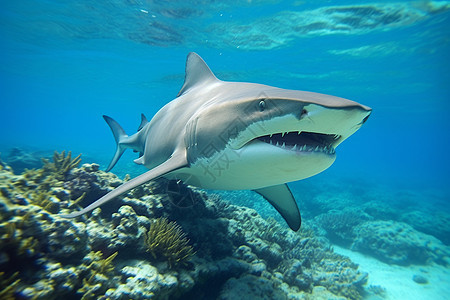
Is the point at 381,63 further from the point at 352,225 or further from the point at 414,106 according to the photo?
the point at 414,106

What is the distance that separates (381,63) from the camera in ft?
69.7

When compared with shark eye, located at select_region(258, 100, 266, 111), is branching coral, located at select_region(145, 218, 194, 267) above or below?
below

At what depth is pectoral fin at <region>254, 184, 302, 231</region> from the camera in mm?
4012

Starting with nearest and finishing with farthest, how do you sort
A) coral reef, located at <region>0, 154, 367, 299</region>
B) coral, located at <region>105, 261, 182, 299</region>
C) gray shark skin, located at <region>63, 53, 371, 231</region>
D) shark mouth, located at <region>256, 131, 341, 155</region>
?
gray shark skin, located at <region>63, 53, 371, 231</region>, coral reef, located at <region>0, 154, 367, 299</region>, shark mouth, located at <region>256, 131, 341, 155</region>, coral, located at <region>105, 261, 182, 299</region>

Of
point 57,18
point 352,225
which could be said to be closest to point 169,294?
point 352,225

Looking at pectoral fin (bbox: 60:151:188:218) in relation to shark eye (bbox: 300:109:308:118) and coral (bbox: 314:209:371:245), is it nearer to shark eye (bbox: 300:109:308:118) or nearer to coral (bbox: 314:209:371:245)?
shark eye (bbox: 300:109:308:118)

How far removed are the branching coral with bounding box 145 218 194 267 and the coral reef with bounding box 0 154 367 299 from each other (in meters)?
0.01

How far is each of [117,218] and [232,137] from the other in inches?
74.3

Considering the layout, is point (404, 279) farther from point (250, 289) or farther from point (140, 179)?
point (140, 179)

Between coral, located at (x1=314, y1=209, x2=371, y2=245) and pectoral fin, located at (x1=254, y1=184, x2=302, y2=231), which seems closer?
pectoral fin, located at (x1=254, y1=184, x2=302, y2=231)

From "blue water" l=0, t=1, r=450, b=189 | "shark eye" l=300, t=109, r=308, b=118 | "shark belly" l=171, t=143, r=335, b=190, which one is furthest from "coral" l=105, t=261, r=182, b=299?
"blue water" l=0, t=1, r=450, b=189

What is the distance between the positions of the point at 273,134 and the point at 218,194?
20.5 feet

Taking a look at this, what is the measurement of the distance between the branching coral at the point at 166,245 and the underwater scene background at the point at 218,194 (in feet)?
0.06

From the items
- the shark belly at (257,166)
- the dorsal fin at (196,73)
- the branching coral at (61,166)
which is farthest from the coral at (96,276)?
the dorsal fin at (196,73)
